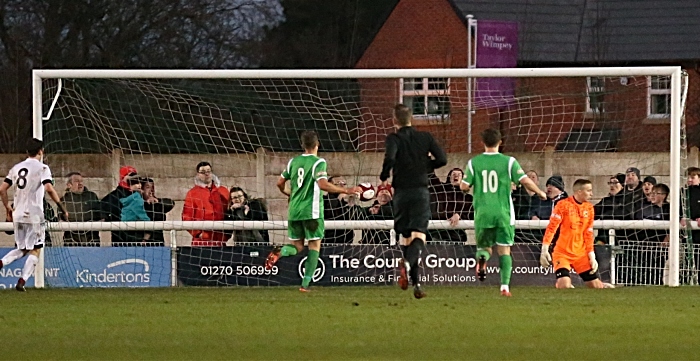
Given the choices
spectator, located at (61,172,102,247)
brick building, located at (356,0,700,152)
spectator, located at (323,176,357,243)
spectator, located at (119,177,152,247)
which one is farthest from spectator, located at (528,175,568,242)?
spectator, located at (61,172,102,247)

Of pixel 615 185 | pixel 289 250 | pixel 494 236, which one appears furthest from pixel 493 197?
pixel 615 185

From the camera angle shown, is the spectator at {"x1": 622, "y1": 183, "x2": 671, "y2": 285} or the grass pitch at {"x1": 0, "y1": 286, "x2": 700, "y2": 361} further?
the spectator at {"x1": 622, "y1": 183, "x2": 671, "y2": 285}

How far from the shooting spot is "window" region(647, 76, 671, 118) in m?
19.8

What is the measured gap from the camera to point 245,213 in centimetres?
1817

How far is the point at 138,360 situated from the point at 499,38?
1068 inches

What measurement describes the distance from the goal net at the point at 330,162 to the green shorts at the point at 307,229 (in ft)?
8.88

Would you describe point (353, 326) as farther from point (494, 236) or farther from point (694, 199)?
point (694, 199)

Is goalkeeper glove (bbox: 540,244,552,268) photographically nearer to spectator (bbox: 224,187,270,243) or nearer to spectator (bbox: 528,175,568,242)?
spectator (bbox: 528,175,568,242)

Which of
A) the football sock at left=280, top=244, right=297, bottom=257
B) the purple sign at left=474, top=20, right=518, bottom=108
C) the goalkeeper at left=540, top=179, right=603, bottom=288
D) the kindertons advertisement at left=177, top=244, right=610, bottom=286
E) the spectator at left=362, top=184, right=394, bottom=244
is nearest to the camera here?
the football sock at left=280, top=244, right=297, bottom=257

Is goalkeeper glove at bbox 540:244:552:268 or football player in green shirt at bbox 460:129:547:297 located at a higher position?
football player in green shirt at bbox 460:129:547:297

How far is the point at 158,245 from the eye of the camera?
17859mm

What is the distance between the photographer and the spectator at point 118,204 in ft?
59.2

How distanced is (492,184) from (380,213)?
4611 mm

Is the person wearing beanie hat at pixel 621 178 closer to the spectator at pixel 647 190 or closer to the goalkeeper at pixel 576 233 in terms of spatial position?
the spectator at pixel 647 190
